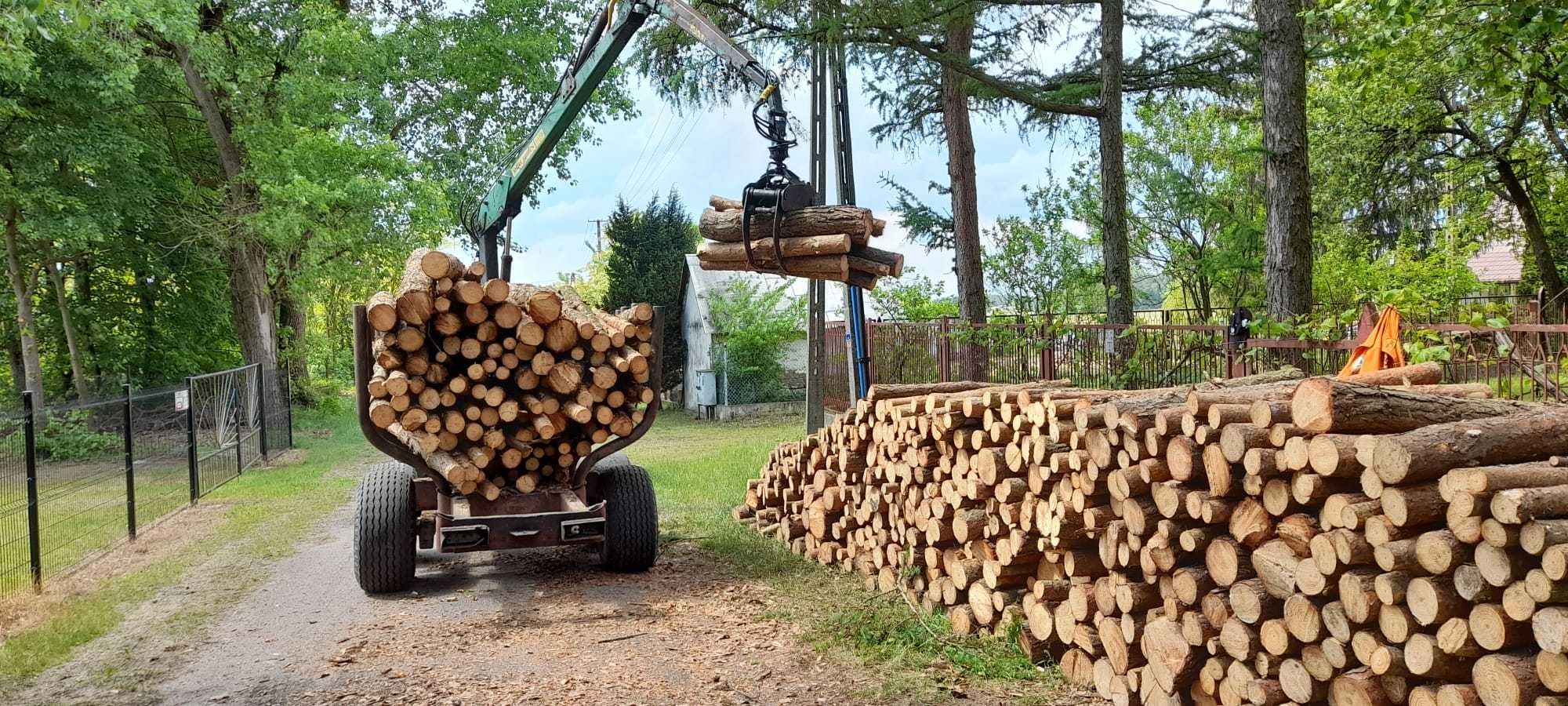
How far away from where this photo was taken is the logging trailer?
7.23m

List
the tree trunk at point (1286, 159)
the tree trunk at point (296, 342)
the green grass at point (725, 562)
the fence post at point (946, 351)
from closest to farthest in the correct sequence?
the green grass at point (725, 562), the tree trunk at point (1286, 159), the fence post at point (946, 351), the tree trunk at point (296, 342)

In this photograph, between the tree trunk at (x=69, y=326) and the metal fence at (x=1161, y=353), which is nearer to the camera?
the metal fence at (x=1161, y=353)

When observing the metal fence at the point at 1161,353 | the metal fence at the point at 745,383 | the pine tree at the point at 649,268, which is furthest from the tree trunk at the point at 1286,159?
the pine tree at the point at 649,268

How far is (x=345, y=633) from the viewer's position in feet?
21.1

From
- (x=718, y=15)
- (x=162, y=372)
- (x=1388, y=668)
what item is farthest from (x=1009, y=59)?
(x=162, y=372)

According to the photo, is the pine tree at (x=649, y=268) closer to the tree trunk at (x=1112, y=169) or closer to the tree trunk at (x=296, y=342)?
the tree trunk at (x=296, y=342)

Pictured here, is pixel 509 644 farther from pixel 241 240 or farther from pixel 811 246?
pixel 241 240

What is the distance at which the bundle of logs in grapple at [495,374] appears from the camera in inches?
286

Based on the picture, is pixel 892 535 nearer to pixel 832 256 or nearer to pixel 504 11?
pixel 832 256

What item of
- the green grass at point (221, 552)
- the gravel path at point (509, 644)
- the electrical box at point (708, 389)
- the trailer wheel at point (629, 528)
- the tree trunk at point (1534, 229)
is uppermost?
the tree trunk at point (1534, 229)

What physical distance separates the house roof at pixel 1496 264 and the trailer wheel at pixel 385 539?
3586 centimetres

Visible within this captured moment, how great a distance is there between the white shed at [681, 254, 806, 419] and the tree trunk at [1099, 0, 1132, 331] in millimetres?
10199

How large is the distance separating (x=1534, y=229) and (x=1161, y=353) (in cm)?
1523

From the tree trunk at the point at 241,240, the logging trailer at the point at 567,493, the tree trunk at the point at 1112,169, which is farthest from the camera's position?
the tree trunk at the point at 241,240
